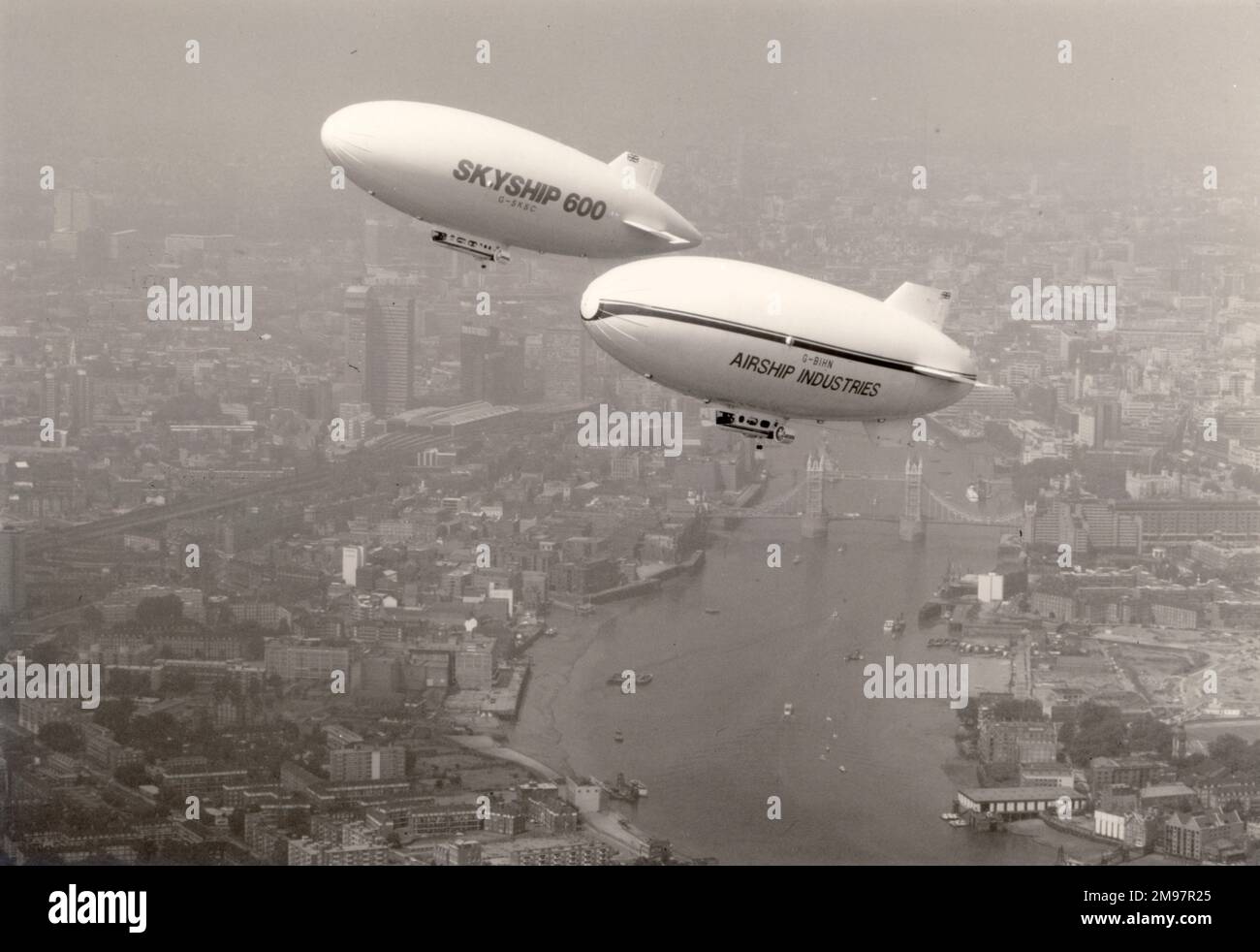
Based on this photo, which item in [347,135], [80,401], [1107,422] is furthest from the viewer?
[1107,422]

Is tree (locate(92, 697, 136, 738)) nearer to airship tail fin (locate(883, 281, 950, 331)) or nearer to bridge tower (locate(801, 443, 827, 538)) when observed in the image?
bridge tower (locate(801, 443, 827, 538))

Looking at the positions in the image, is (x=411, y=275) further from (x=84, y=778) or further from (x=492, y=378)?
(x=84, y=778)
